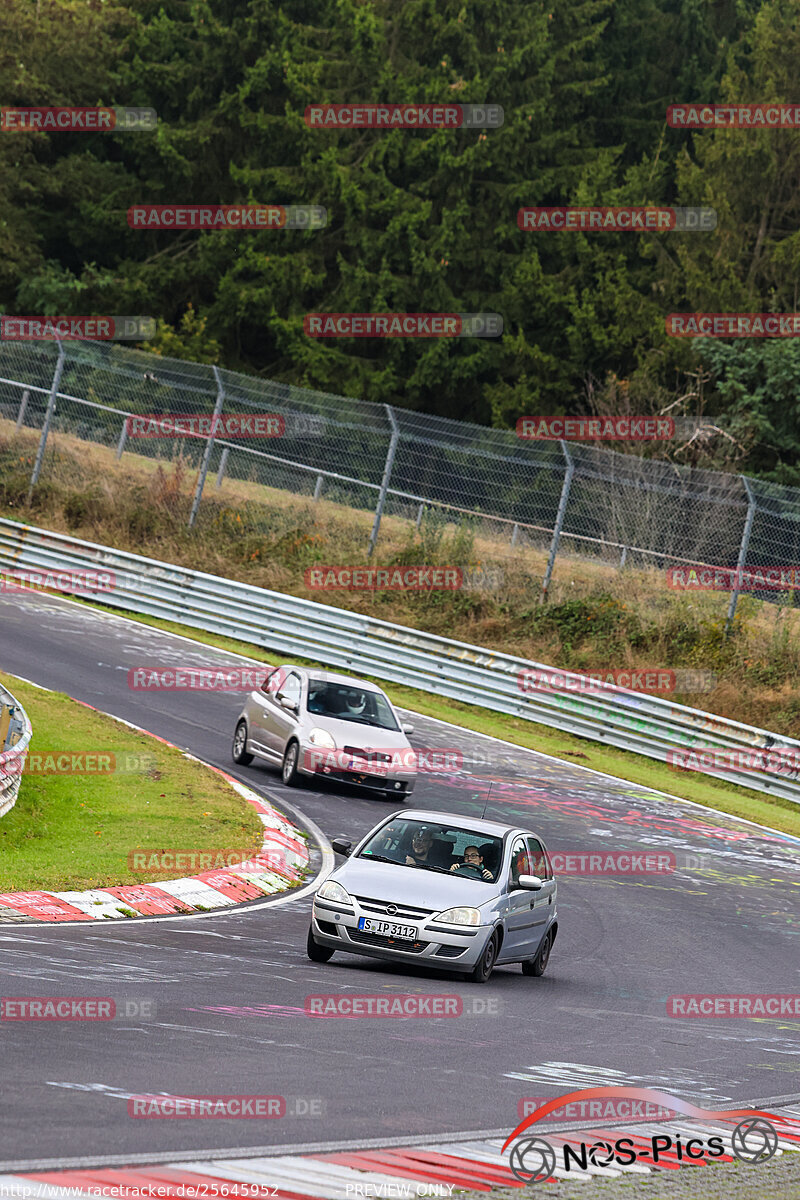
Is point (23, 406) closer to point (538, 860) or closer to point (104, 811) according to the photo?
point (104, 811)

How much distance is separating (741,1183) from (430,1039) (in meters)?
2.50

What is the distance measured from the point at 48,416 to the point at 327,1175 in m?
27.1

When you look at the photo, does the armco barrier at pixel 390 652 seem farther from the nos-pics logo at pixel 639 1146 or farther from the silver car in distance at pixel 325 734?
the nos-pics logo at pixel 639 1146

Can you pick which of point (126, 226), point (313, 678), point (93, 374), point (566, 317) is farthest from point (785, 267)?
point (313, 678)

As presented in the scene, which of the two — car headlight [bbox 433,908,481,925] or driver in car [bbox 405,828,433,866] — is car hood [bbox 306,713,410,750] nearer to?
driver in car [bbox 405,828,433,866]

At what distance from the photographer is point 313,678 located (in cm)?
1928

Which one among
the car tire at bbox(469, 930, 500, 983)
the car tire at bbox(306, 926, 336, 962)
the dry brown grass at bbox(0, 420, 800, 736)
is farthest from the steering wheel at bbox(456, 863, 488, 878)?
the dry brown grass at bbox(0, 420, 800, 736)

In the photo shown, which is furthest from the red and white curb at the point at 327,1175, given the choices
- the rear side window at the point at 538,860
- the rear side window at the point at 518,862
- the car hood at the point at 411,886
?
the rear side window at the point at 538,860

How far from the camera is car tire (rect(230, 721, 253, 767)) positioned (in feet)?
63.0

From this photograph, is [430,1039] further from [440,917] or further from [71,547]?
[71,547]

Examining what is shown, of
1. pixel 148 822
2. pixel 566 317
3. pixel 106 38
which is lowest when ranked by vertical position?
pixel 148 822

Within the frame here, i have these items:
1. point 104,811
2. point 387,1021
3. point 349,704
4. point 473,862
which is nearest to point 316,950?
point 473,862

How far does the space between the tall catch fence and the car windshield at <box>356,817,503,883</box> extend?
14598mm

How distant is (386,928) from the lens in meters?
10.6
